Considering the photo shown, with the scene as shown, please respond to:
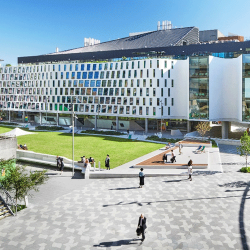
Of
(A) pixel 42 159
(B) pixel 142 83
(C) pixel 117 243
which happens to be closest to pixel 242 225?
(C) pixel 117 243

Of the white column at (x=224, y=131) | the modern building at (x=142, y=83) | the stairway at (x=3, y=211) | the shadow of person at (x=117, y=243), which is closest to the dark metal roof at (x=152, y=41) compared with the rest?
the modern building at (x=142, y=83)

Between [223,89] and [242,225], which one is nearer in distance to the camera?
[242,225]

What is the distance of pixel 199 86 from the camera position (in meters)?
49.9

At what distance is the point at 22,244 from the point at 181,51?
6158 cm

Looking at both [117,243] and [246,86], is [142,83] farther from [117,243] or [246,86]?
[117,243]

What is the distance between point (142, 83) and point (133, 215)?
46456 millimetres

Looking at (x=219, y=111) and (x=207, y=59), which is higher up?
(x=207, y=59)

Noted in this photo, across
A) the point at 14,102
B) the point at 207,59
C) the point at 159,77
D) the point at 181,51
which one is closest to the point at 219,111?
the point at 207,59

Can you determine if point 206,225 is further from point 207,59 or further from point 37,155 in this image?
point 207,59

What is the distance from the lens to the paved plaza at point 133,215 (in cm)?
1356

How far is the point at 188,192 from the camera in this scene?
66.7 feet

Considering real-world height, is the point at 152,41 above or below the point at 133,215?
above

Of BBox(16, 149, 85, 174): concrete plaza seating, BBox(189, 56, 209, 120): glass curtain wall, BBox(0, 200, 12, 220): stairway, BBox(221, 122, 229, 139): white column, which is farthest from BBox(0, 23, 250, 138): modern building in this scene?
BBox(0, 200, 12, 220): stairway

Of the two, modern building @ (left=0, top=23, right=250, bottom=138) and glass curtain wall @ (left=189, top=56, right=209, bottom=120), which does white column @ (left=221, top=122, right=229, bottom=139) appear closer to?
modern building @ (left=0, top=23, right=250, bottom=138)
